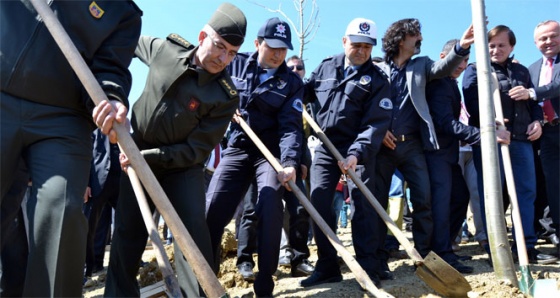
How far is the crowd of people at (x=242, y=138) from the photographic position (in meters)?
2.45

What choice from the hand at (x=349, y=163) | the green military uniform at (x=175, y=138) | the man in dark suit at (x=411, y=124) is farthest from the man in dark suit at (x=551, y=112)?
the green military uniform at (x=175, y=138)

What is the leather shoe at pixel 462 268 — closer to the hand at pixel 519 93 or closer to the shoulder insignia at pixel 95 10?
A: the hand at pixel 519 93

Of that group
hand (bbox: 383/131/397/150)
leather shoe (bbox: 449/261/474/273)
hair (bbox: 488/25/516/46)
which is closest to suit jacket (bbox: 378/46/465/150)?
hand (bbox: 383/131/397/150)

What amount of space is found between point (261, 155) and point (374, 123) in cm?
102

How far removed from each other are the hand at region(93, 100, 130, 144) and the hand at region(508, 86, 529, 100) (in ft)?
12.4

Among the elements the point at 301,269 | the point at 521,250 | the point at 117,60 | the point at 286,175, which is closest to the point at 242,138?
the point at 286,175

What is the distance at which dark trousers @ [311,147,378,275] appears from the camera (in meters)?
4.36

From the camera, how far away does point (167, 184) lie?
3.54 m

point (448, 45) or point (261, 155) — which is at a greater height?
point (448, 45)

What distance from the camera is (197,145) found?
11.5 ft

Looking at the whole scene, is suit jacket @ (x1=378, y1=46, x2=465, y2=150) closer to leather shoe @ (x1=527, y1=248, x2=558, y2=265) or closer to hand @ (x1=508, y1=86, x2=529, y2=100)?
hand @ (x1=508, y1=86, x2=529, y2=100)

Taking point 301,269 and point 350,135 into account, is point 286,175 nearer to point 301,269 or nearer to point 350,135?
point 350,135

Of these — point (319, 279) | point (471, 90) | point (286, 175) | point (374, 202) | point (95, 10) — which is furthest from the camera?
point (471, 90)

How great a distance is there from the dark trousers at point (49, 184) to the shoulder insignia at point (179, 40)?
4.08ft
